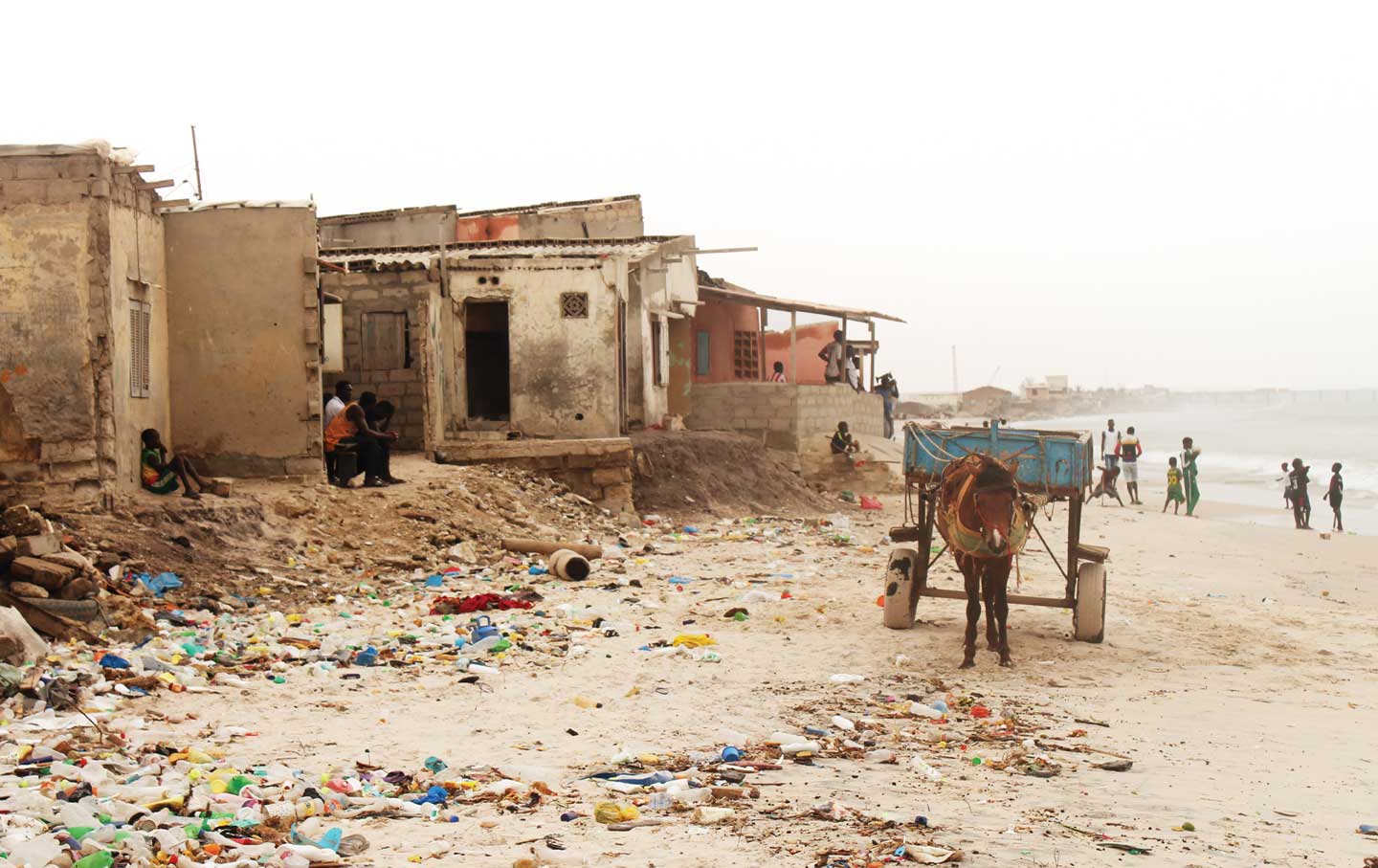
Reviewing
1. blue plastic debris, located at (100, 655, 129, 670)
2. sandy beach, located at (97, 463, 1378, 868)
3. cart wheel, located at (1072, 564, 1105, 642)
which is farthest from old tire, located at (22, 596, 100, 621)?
cart wheel, located at (1072, 564, 1105, 642)

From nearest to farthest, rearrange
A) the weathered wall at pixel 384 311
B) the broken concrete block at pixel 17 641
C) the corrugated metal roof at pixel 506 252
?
1. the broken concrete block at pixel 17 641
2. the weathered wall at pixel 384 311
3. the corrugated metal roof at pixel 506 252

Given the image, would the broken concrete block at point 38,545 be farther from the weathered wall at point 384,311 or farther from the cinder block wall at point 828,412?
the cinder block wall at point 828,412

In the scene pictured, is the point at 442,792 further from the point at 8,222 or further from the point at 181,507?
the point at 8,222

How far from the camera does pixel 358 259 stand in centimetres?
1838

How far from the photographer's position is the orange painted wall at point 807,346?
3006 centimetres

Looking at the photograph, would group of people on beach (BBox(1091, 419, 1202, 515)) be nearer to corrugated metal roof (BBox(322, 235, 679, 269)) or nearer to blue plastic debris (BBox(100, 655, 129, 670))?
corrugated metal roof (BBox(322, 235, 679, 269))

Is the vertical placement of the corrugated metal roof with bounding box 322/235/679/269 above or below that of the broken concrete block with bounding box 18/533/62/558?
above

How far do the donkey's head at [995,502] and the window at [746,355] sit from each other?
17685 millimetres

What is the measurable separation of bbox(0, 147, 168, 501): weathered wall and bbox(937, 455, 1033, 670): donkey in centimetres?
722

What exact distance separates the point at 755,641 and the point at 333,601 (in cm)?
Answer: 364

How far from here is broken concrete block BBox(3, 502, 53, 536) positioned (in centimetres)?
903

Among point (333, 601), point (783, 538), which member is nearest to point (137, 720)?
point (333, 601)

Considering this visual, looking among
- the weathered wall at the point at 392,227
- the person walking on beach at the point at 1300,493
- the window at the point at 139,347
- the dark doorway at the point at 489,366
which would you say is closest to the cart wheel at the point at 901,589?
the window at the point at 139,347

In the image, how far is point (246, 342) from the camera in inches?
530
